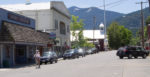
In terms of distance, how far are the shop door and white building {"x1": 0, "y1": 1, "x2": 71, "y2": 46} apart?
1101 centimetres

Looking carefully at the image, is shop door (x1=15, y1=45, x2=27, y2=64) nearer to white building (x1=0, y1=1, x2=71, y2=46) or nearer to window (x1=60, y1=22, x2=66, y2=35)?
white building (x1=0, y1=1, x2=71, y2=46)

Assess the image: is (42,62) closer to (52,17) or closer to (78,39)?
(52,17)

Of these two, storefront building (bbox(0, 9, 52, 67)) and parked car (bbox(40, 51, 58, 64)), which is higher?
storefront building (bbox(0, 9, 52, 67))

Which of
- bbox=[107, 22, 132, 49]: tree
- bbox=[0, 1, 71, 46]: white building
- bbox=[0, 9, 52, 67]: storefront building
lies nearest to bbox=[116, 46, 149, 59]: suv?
bbox=[0, 9, 52, 67]: storefront building

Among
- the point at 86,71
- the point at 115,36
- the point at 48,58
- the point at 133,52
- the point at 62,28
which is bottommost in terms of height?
the point at 48,58

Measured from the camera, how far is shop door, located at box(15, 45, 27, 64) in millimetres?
37253

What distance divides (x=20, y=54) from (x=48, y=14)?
16.7m

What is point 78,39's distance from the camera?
3319 inches

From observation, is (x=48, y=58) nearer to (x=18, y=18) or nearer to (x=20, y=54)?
(x=20, y=54)

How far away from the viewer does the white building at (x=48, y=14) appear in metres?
53.7

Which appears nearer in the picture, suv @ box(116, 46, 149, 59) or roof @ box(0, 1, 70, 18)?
suv @ box(116, 46, 149, 59)

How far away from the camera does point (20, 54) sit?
38344mm

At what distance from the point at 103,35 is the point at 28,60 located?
86119 millimetres

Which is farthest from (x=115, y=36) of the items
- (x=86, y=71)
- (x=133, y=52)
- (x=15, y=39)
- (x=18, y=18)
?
(x=86, y=71)
